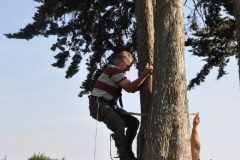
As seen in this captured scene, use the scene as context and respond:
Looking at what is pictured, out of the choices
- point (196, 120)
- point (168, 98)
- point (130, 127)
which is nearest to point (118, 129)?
point (130, 127)

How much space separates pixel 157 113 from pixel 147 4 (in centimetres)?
226

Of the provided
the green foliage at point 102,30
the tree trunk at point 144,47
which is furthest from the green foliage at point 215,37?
the tree trunk at point 144,47

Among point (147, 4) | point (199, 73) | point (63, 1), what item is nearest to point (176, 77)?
point (147, 4)

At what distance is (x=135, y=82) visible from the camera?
24.0ft

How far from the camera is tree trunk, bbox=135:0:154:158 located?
24.5 ft

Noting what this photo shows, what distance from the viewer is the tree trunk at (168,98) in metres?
6.71

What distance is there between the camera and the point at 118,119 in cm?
728

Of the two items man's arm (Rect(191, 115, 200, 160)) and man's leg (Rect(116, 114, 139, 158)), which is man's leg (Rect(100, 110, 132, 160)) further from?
man's arm (Rect(191, 115, 200, 160))

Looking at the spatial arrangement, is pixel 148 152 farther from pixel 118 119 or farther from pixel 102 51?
pixel 102 51

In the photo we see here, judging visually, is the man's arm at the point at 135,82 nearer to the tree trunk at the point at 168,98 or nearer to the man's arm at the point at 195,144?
the tree trunk at the point at 168,98

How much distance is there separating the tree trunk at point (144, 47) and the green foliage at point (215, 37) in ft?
12.6

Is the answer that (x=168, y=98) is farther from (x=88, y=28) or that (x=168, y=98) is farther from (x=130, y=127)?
(x=88, y=28)

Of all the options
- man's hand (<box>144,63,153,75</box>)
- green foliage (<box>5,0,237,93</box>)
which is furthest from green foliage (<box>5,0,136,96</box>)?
man's hand (<box>144,63,153,75</box>)

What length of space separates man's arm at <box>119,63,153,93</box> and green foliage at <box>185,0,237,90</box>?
4797 millimetres
